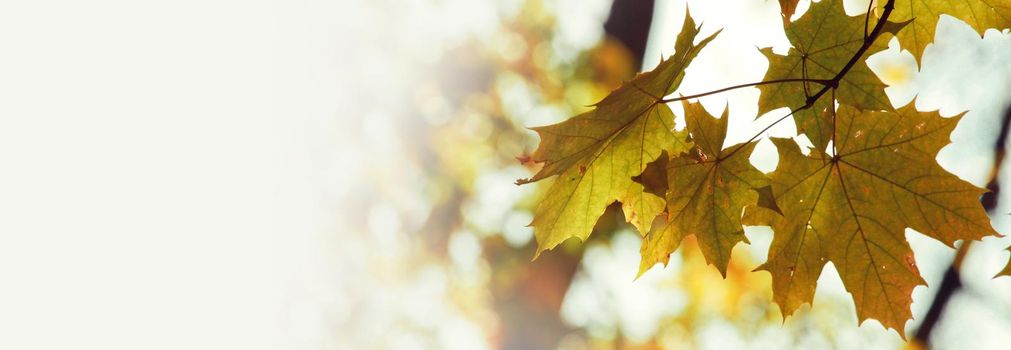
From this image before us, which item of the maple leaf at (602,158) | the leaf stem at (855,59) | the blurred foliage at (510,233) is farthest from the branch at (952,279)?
the maple leaf at (602,158)

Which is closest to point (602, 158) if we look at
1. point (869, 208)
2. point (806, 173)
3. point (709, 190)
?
point (709, 190)

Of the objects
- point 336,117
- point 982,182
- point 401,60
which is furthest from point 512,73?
point 982,182

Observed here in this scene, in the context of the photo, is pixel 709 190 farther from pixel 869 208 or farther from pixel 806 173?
pixel 869 208

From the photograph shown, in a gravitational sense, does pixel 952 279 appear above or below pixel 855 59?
below

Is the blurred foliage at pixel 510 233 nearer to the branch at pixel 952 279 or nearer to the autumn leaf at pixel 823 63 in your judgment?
the branch at pixel 952 279

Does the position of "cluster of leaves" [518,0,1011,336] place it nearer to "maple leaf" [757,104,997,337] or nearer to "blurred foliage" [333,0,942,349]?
"maple leaf" [757,104,997,337]

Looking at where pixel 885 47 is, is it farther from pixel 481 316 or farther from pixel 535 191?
pixel 481 316
